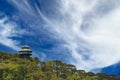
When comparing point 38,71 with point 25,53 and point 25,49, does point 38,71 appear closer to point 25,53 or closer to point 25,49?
point 25,53

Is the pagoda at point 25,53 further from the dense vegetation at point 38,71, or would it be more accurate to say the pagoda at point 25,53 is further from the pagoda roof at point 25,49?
the dense vegetation at point 38,71

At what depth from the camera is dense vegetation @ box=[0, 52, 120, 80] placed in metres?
94.3

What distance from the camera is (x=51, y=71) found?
342ft

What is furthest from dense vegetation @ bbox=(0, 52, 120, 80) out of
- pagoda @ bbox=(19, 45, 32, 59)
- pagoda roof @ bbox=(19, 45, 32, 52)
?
pagoda roof @ bbox=(19, 45, 32, 52)

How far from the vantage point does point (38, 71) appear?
98.6 m

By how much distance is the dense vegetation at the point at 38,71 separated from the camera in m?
94.3

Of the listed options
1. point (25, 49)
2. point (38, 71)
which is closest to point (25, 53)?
point (25, 49)

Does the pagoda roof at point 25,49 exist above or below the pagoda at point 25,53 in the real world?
above

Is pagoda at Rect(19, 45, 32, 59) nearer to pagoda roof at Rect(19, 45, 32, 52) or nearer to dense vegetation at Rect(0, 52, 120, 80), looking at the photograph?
pagoda roof at Rect(19, 45, 32, 52)

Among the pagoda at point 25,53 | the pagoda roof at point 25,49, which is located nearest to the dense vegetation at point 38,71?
the pagoda at point 25,53

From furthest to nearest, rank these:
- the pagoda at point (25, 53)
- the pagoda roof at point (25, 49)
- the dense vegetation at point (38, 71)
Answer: the pagoda roof at point (25, 49)
the pagoda at point (25, 53)
the dense vegetation at point (38, 71)

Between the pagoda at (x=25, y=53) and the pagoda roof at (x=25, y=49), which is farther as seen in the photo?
the pagoda roof at (x=25, y=49)

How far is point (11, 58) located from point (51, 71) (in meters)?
9.98

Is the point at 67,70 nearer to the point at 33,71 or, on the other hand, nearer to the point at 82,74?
the point at 82,74
